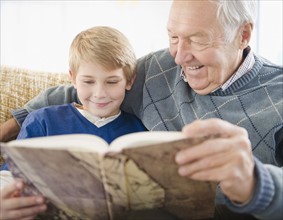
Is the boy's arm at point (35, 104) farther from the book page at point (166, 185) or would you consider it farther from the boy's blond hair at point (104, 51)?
the book page at point (166, 185)

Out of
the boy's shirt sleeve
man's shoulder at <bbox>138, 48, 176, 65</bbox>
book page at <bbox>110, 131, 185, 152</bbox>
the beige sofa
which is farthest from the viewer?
the beige sofa

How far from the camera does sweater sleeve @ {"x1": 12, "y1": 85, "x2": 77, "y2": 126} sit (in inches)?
57.2

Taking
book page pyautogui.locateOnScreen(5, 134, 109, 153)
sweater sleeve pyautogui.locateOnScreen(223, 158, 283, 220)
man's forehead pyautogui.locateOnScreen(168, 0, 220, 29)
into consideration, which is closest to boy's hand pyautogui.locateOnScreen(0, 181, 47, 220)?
book page pyautogui.locateOnScreen(5, 134, 109, 153)

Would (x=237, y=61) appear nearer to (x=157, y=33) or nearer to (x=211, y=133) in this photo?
(x=211, y=133)

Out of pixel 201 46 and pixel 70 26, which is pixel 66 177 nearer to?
pixel 201 46

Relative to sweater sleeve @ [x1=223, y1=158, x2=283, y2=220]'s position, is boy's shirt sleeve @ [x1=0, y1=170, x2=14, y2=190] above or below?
below

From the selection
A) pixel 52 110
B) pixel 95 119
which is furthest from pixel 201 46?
pixel 52 110

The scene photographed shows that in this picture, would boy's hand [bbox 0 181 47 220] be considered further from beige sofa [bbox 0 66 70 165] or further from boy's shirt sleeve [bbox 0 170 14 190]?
beige sofa [bbox 0 66 70 165]

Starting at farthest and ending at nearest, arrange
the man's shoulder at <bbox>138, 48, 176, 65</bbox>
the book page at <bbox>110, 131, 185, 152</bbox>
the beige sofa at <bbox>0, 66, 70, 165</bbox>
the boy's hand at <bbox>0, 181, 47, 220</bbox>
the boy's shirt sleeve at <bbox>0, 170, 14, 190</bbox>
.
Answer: the beige sofa at <bbox>0, 66, 70, 165</bbox>
the man's shoulder at <bbox>138, 48, 176, 65</bbox>
the boy's shirt sleeve at <bbox>0, 170, 14, 190</bbox>
the boy's hand at <bbox>0, 181, 47, 220</bbox>
the book page at <bbox>110, 131, 185, 152</bbox>

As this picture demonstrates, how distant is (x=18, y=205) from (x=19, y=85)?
2.68 ft

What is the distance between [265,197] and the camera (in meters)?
0.80

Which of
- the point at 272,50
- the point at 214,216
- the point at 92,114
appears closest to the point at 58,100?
the point at 92,114

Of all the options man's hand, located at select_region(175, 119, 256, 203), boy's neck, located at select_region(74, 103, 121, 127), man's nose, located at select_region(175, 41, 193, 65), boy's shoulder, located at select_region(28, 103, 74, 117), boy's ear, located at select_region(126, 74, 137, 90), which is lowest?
boy's neck, located at select_region(74, 103, 121, 127)

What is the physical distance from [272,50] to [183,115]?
7.10ft
